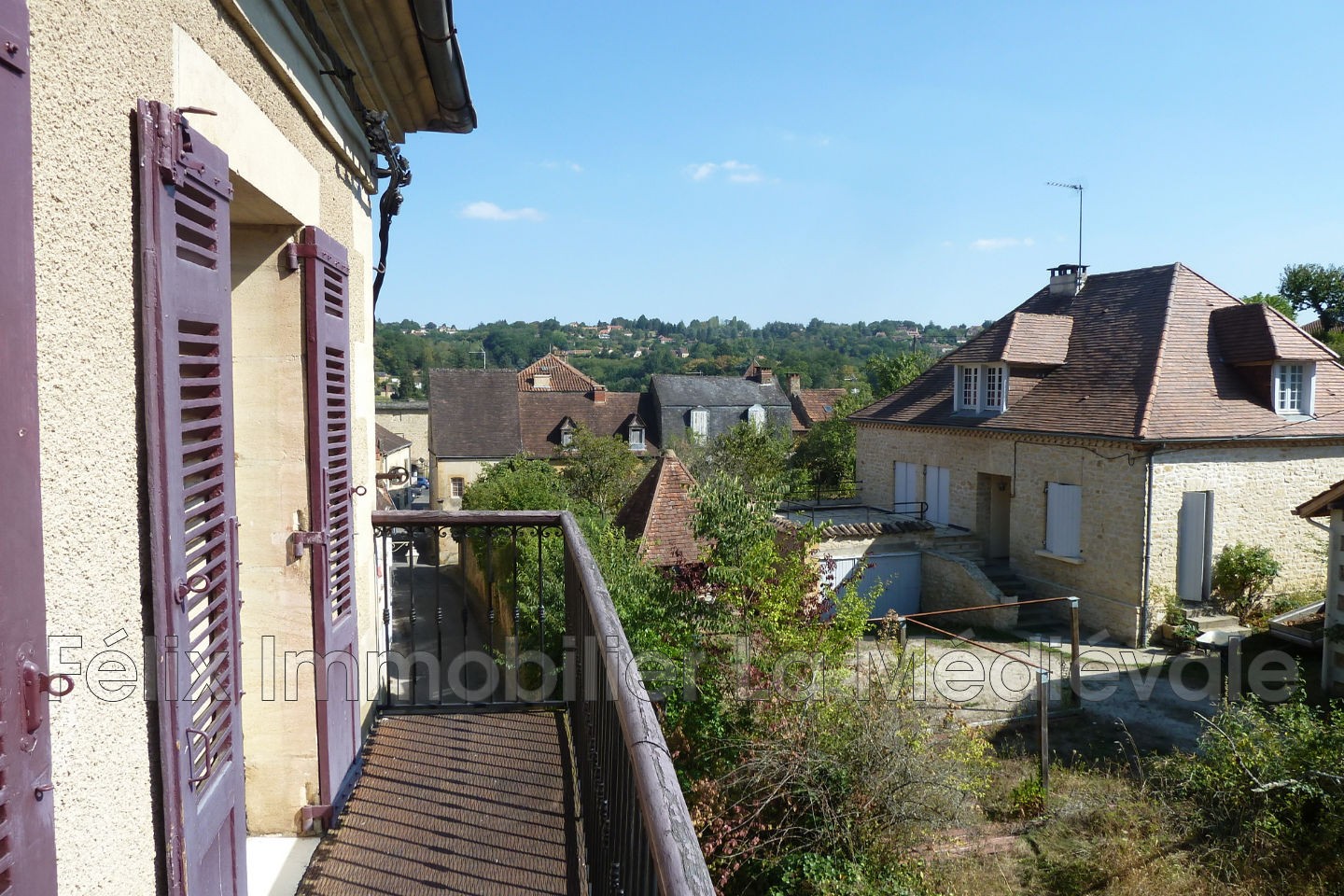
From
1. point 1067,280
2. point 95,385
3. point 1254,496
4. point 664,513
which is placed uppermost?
point 1067,280

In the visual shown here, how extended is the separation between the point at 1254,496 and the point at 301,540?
1874 centimetres

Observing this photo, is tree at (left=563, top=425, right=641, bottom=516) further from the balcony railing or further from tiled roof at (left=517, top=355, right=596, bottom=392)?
the balcony railing

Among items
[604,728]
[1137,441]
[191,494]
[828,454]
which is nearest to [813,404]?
[828,454]

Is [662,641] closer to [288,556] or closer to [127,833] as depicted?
[288,556]

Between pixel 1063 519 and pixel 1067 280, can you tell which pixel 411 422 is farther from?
pixel 1063 519

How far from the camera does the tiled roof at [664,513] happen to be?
1377 cm

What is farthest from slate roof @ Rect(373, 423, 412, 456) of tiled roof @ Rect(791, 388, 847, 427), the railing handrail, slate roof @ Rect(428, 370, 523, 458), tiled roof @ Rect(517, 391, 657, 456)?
the railing handrail

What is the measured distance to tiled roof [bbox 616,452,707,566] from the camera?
45.2 ft

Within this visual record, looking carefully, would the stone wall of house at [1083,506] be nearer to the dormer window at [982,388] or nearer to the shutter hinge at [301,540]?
the dormer window at [982,388]

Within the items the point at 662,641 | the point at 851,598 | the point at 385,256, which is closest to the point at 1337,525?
the point at 851,598

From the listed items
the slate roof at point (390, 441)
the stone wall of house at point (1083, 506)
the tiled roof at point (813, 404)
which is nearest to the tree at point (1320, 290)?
the tiled roof at point (813, 404)

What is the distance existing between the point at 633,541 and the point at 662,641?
374cm

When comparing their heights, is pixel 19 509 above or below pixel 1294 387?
below

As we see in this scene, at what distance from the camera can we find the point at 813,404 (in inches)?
1827
